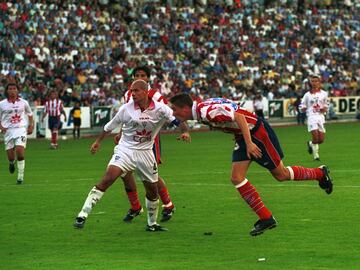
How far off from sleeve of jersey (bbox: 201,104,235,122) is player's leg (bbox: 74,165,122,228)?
5.62ft

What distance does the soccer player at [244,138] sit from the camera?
43.9ft

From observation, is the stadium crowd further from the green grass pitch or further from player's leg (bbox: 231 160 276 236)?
player's leg (bbox: 231 160 276 236)

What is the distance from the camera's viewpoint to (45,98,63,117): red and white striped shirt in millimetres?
42469

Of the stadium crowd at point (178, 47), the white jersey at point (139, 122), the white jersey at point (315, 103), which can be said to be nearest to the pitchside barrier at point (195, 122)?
the stadium crowd at point (178, 47)

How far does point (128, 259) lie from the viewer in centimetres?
1210

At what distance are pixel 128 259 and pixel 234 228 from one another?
2.93 m

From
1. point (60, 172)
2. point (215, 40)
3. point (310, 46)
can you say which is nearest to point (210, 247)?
point (60, 172)

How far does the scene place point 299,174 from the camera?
47.5 ft

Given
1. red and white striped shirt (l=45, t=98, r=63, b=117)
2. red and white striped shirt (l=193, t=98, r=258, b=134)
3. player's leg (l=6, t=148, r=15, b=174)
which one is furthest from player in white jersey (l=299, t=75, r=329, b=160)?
red and white striped shirt (l=193, t=98, r=258, b=134)

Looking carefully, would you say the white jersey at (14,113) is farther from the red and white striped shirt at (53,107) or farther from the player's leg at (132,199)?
the red and white striped shirt at (53,107)

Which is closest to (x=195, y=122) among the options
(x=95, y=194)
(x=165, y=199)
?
(x=165, y=199)

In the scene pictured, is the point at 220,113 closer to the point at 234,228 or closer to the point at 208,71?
the point at 234,228

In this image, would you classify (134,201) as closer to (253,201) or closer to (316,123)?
(253,201)

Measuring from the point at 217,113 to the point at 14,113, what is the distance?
11942mm
